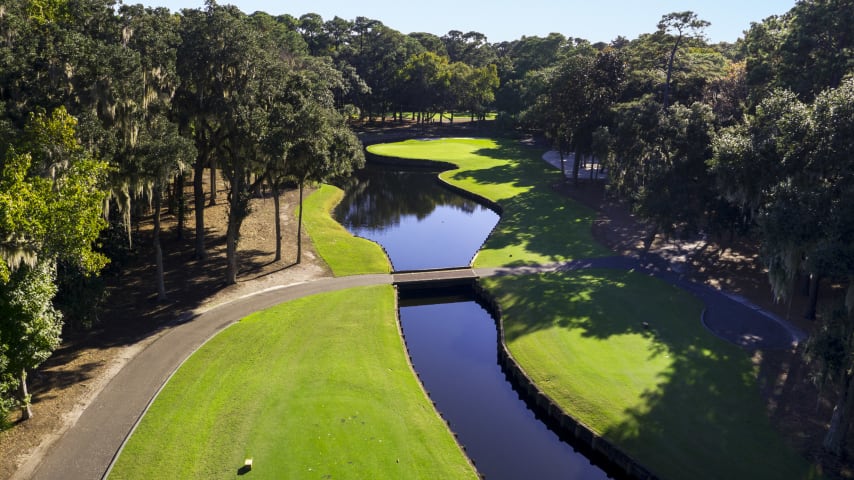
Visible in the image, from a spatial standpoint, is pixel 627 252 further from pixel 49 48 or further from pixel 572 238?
pixel 49 48

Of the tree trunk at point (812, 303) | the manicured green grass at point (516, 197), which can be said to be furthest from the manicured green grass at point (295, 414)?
the tree trunk at point (812, 303)

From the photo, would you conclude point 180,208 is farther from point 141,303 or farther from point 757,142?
point 757,142

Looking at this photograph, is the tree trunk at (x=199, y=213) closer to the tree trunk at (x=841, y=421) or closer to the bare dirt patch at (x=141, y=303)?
the bare dirt patch at (x=141, y=303)

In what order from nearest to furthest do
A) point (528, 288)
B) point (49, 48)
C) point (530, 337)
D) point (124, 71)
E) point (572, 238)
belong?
point (49, 48) < point (124, 71) < point (530, 337) < point (528, 288) < point (572, 238)

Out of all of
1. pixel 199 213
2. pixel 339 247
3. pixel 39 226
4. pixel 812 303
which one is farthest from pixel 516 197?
pixel 39 226

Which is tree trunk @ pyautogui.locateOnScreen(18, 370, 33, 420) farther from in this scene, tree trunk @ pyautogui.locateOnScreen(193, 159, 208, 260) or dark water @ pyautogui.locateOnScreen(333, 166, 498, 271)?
dark water @ pyautogui.locateOnScreen(333, 166, 498, 271)

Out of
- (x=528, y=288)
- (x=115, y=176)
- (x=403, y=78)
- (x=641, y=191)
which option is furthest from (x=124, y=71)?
(x=403, y=78)
